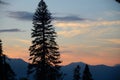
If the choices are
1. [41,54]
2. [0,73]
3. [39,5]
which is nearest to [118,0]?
[0,73]

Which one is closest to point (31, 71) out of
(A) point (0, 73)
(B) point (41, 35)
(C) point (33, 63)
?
(C) point (33, 63)

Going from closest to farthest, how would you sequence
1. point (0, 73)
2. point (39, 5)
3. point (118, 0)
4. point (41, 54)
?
point (118, 0), point (0, 73), point (41, 54), point (39, 5)

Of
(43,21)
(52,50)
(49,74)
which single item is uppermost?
(43,21)

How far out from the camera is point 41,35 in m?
53.7

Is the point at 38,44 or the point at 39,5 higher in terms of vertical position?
the point at 39,5

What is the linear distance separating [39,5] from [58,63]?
354 inches

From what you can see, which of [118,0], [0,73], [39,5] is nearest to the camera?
[118,0]

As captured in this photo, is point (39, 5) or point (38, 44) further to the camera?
point (39, 5)

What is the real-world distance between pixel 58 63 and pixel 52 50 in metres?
2.14

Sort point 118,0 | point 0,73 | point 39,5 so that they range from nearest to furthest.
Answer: point 118,0
point 0,73
point 39,5

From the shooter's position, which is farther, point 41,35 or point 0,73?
point 41,35

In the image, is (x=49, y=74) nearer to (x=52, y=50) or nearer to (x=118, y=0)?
(x=52, y=50)

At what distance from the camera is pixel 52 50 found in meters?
53.2

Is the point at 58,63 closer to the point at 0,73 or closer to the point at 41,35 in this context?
the point at 41,35
